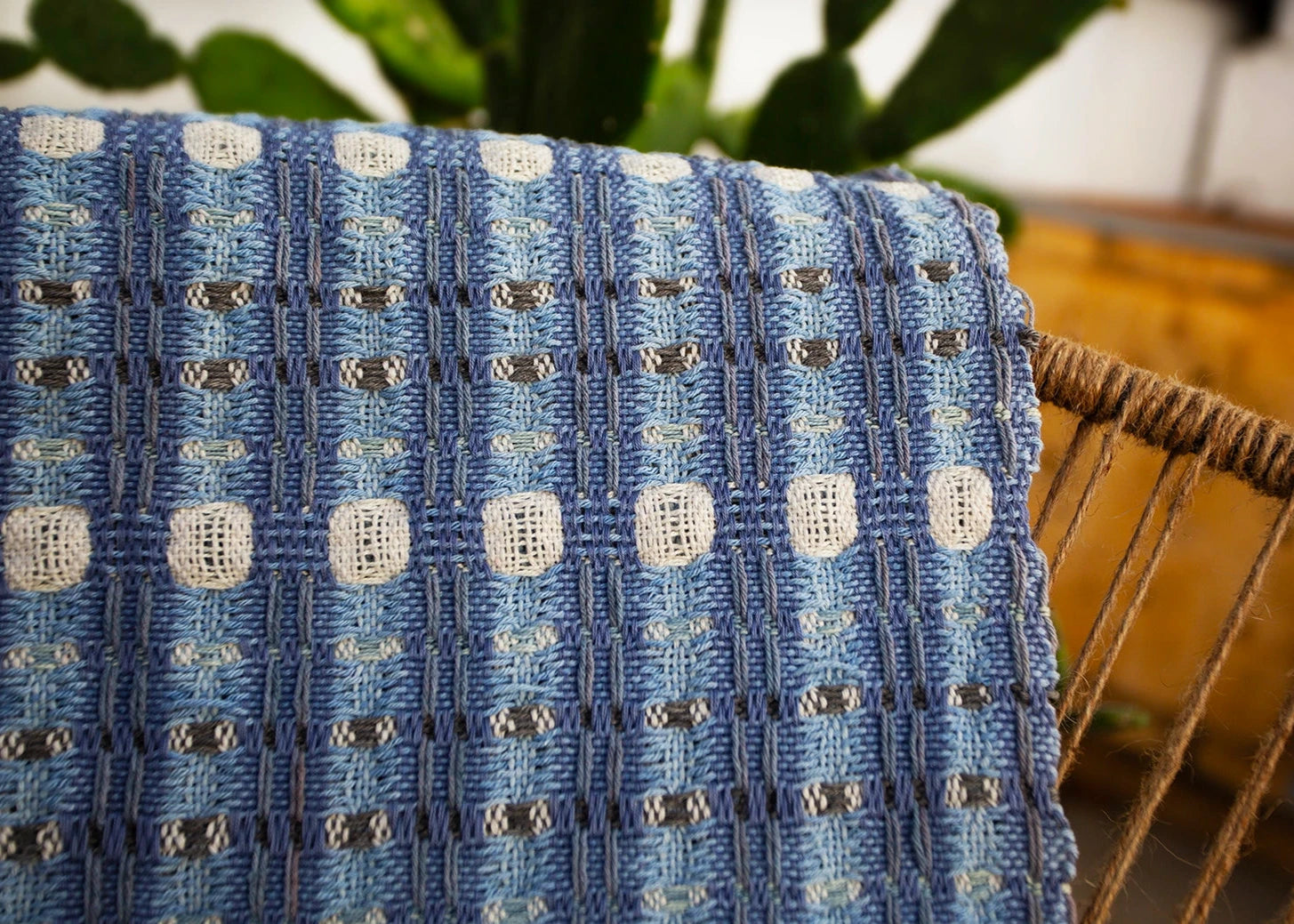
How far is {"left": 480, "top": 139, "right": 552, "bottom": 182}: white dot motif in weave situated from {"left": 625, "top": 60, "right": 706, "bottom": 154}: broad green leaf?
0.93ft

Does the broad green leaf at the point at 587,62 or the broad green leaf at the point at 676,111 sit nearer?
the broad green leaf at the point at 587,62

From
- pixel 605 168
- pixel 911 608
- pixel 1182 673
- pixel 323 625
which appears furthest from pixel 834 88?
pixel 1182 673

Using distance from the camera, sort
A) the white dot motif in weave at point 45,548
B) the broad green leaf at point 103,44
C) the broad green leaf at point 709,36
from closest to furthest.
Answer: the white dot motif in weave at point 45,548 < the broad green leaf at point 103,44 < the broad green leaf at point 709,36

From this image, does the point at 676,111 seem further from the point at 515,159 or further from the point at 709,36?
the point at 515,159

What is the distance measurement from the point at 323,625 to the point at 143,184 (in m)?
0.24

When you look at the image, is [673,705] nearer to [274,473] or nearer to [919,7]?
[274,473]

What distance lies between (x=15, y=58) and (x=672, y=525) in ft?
2.35

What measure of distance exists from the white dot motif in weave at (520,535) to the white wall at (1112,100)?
2.84ft

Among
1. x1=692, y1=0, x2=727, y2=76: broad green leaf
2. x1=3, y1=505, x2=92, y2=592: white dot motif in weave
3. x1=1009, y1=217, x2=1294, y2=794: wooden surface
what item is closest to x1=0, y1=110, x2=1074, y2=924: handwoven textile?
x1=3, y1=505, x2=92, y2=592: white dot motif in weave

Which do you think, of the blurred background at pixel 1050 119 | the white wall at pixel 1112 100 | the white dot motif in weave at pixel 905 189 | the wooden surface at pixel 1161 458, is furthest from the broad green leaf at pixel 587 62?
the wooden surface at pixel 1161 458

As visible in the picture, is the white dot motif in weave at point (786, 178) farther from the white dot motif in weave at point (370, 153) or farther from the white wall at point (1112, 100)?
the white wall at point (1112, 100)

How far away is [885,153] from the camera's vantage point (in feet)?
2.02

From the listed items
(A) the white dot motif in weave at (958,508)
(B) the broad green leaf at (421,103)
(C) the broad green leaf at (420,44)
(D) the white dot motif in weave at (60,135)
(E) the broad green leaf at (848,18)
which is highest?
(C) the broad green leaf at (420,44)

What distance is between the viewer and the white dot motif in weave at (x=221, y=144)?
41 cm
